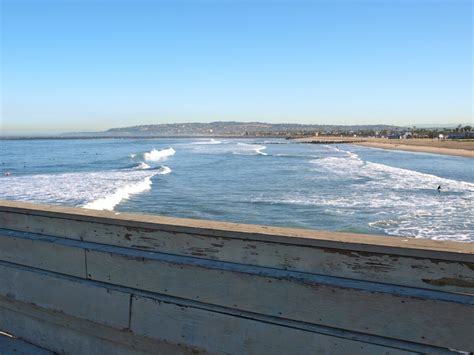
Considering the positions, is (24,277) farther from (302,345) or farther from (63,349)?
(302,345)

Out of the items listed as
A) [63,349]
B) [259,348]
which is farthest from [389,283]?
[63,349]

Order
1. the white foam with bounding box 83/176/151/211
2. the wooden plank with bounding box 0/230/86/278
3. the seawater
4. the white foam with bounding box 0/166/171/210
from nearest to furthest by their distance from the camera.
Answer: the wooden plank with bounding box 0/230/86/278 < the seawater < the white foam with bounding box 83/176/151/211 < the white foam with bounding box 0/166/171/210

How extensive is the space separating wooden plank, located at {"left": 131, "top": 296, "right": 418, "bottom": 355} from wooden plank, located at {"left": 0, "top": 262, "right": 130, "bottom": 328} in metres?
0.15

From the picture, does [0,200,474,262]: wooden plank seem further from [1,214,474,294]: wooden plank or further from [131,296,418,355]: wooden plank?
[131,296,418,355]: wooden plank

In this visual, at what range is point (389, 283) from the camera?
2273 millimetres

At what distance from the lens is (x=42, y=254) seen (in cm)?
322

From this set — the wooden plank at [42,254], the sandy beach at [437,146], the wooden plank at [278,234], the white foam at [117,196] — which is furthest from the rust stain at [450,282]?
the sandy beach at [437,146]

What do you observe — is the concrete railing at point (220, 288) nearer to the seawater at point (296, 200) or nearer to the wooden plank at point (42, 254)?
the wooden plank at point (42, 254)

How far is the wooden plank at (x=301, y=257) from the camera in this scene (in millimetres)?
2172

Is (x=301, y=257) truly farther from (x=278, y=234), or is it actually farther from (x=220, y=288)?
(x=220, y=288)

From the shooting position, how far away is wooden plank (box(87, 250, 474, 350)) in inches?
84.0

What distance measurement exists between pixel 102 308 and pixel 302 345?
1305mm

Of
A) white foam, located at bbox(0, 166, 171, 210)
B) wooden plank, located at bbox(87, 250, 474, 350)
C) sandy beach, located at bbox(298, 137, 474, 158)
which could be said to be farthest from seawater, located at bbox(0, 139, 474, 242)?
sandy beach, located at bbox(298, 137, 474, 158)

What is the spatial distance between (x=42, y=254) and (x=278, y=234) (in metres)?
1.71
